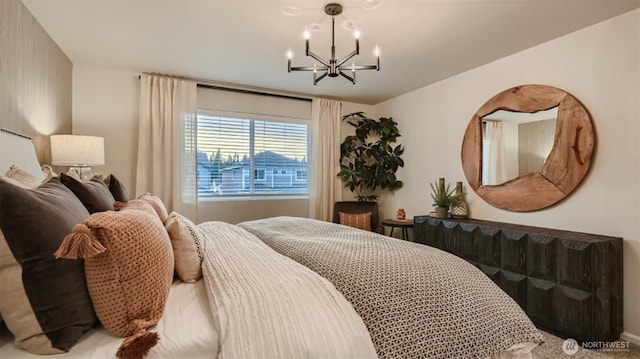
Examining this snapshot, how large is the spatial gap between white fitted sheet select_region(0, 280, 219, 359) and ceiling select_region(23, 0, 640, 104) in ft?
6.63

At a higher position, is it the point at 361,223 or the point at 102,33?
the point at 102,33

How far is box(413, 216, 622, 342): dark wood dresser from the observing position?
6.90ft

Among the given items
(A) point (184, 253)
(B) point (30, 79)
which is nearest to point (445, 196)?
(A) point (184, 253)

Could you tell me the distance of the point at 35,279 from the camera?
84 centimetres

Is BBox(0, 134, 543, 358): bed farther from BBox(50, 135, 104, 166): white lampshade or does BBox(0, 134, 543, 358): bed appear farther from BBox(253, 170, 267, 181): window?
BBox(253, 170, 267, 181): window

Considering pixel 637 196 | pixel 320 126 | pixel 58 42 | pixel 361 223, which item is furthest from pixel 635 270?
pixel 58 42

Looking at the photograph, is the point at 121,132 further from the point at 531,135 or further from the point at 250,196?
the point at 531,135

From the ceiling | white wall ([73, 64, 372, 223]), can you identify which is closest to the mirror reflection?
the ceiling

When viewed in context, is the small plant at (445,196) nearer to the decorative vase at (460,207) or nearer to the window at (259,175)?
the decorative vase at (460,207)

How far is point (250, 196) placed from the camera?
424cm

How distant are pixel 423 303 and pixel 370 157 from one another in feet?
12.0

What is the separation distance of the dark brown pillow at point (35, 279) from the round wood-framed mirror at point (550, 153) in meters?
3.27

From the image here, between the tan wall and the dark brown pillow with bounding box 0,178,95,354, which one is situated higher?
the tan wall

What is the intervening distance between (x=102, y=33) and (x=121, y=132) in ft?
4.15
